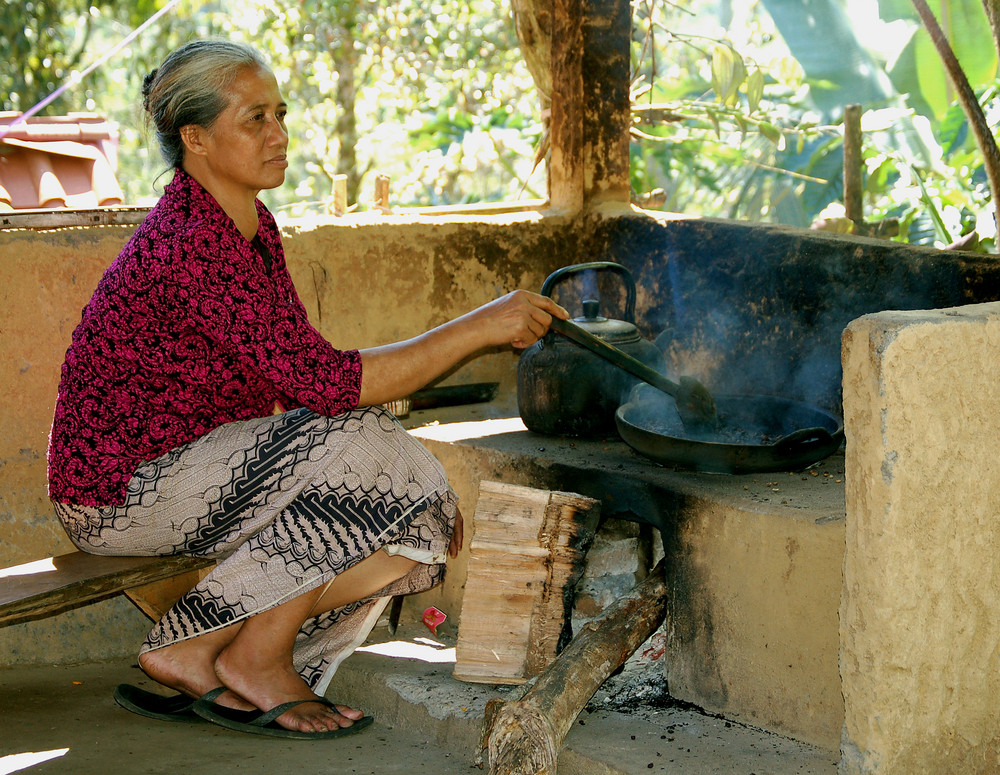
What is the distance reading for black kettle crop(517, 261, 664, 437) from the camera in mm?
2779

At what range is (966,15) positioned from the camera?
6.84 m

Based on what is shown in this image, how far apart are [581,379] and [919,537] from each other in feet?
3.96

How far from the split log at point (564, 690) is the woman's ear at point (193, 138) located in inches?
51.0

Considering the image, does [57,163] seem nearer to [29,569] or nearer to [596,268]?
[29,569]

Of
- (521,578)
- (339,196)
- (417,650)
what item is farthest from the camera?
(339,196)

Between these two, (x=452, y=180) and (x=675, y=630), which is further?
(x=452, y=180)

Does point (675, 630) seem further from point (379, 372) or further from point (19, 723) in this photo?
point (19, 723)

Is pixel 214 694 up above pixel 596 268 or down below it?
below

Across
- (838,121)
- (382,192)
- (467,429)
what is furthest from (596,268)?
(838,121)

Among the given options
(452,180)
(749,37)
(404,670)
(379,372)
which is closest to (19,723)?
(404,670)

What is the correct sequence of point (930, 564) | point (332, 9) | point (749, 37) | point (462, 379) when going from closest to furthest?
point (930, 564) → point (462, 379) → point (332, 9) → point (749, 37)

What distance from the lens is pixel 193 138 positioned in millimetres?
2104

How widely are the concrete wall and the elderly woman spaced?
784mm

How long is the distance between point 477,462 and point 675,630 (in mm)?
730
